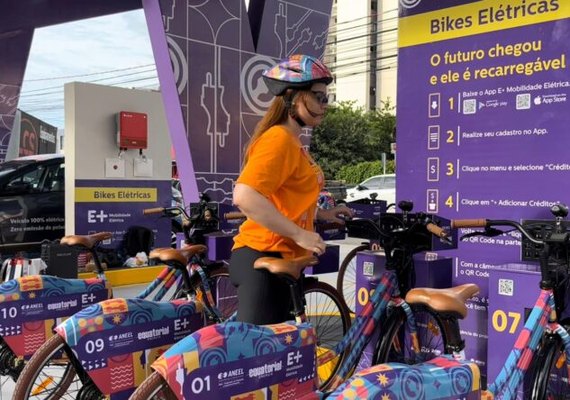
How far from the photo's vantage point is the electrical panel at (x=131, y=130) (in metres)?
7.59

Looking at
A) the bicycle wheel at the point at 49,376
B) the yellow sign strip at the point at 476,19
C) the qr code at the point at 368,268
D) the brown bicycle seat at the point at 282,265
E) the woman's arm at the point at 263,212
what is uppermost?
the yellow sign strip at the point at 476,19

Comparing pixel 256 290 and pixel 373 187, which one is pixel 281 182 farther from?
pixel 373 187

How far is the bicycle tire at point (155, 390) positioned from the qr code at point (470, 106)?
2595 millimetres

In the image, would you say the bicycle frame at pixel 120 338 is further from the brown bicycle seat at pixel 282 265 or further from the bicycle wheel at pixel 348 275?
the bicycle wheel at pixel 348 275

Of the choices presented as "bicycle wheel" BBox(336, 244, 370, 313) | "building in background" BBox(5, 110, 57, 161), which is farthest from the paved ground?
"building in background" BBox(5, 110, 57, 161)

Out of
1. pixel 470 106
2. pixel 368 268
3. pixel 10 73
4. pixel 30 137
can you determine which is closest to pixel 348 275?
pixel 368 268

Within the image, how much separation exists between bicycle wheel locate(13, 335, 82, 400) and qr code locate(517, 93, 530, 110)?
279 cm

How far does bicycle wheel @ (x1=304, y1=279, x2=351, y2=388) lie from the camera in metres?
3.87

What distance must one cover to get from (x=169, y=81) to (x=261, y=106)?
103 cm

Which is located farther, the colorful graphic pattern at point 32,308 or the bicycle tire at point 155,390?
the colorful graphic pattern at point 32,308

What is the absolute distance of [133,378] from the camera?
2.90m

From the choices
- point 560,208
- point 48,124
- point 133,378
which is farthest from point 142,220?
point 48,124

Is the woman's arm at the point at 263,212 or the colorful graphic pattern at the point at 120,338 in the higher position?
the woman's arm at the point at 263,212

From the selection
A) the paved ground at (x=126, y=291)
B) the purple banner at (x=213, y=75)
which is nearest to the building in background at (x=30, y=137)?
the paved ground at (x=126, y=291)
